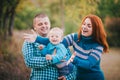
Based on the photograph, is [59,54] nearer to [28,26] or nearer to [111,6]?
[111,6]

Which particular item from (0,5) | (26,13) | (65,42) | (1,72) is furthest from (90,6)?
(26,13)

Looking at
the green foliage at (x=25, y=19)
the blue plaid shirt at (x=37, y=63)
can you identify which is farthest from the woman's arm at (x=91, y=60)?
the green foliage at (x=25, y=19)

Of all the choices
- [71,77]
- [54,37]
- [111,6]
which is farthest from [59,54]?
[111,6]

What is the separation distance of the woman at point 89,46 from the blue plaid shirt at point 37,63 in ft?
1.50

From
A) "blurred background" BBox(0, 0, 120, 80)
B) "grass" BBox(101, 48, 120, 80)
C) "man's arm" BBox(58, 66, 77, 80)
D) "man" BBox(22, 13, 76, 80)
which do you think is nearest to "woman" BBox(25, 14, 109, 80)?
"man's arm" BBox(58, 66, 77, 80)

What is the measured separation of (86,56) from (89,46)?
0.54 feet

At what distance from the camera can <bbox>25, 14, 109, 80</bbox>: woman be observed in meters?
5.63

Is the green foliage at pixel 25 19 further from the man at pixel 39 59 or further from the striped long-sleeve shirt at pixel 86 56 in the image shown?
the man at pixel 39 59

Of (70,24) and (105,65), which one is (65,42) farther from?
(70,24)

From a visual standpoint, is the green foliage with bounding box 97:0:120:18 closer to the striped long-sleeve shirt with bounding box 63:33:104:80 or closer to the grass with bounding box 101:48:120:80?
the grass with bounding box 101:48:120:80

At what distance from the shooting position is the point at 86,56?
5.71m

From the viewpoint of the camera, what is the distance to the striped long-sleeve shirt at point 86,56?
5.62 metres

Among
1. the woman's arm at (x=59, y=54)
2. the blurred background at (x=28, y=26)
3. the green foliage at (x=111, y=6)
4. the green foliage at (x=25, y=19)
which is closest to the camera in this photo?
the woman's arm at (x=59, y=54)

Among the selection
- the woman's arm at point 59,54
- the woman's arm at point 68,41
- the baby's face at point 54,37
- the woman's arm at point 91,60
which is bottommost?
the woman's arm at point 91,60
